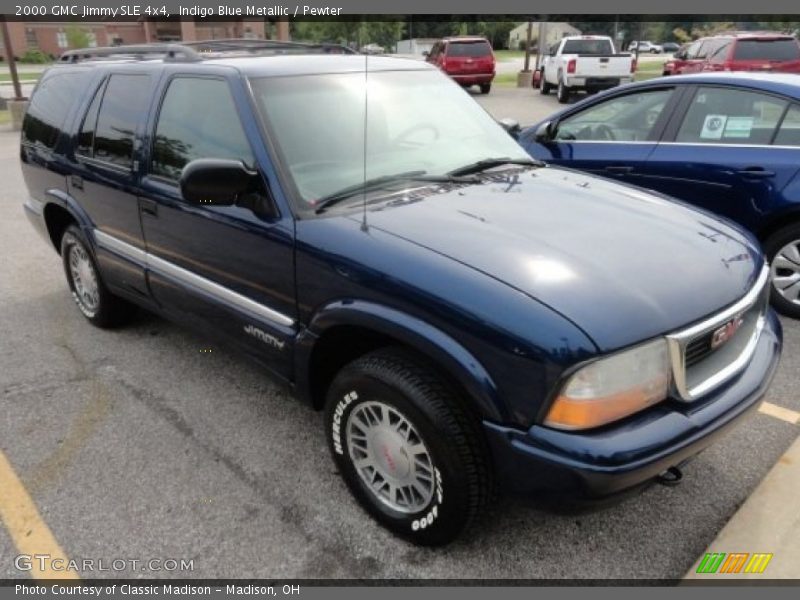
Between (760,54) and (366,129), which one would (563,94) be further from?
(366,129)

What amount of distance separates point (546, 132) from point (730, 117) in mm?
1325

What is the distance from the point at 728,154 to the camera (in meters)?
4.54

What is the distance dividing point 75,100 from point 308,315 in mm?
2659

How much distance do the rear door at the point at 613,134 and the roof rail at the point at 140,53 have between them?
2925 millimetres

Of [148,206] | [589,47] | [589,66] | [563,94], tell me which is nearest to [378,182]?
[148,206]

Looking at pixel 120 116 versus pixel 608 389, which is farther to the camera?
pixel 120 116

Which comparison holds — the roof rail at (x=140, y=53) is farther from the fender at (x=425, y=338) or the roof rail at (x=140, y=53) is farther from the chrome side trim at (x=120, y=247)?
the fender at (x=425, y=338)

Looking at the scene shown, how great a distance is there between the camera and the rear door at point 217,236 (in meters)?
2.81

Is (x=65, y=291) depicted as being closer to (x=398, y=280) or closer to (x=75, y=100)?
(x=75, y=100)

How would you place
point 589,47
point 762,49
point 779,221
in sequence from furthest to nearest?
point 589,47 < point 762,49 < point 779,221

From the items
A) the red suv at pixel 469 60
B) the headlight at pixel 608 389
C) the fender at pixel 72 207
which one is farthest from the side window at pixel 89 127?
the red suv at pixel 469 60

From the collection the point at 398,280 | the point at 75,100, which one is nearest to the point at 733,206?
the point at 398,280

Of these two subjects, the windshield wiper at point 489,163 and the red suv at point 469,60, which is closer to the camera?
the windshield wiper at point 489,163
